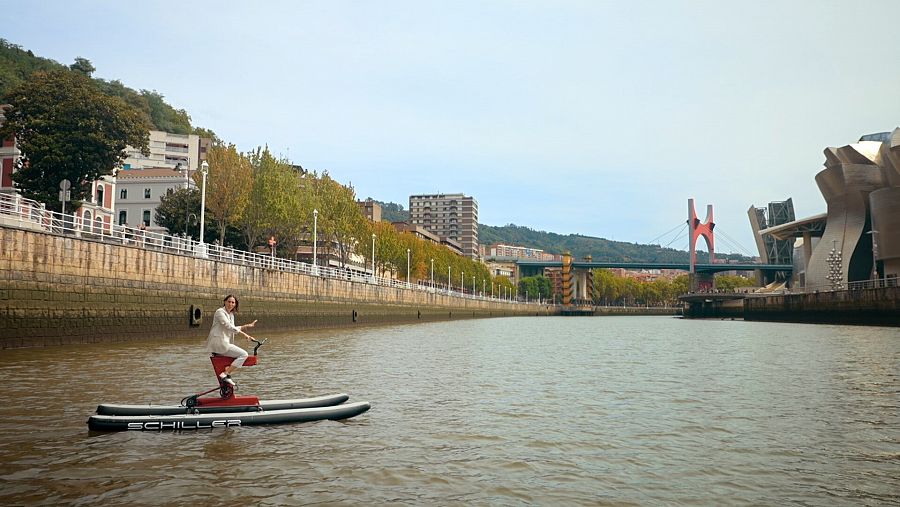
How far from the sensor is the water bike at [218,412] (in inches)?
462

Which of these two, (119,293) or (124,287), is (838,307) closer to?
(124,287)

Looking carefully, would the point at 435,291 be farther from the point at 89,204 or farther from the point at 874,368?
the point at 874,368

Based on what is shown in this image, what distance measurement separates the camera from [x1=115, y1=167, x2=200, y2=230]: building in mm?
86938

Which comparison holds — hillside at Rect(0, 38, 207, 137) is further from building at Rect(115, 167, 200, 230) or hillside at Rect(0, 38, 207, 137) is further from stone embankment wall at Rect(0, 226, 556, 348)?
stone embankment wall at Rect(0, 226, 556, 348)

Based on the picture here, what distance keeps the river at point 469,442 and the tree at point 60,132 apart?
120ft

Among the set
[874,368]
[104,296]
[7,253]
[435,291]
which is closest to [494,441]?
[874,368]

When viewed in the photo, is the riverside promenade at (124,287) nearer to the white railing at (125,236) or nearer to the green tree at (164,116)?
the white railing at (125,236)

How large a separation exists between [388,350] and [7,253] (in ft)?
51.0

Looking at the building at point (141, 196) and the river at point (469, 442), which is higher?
the building at point (141, 196)

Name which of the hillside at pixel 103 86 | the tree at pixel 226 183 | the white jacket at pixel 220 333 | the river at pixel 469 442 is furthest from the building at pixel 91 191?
the white jacket at pixel 220 333

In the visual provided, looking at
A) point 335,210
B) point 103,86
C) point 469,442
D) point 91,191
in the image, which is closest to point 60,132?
point 91,191

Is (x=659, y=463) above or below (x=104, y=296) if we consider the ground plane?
below

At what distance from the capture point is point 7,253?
24.5m

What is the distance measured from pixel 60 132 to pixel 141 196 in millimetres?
35814
